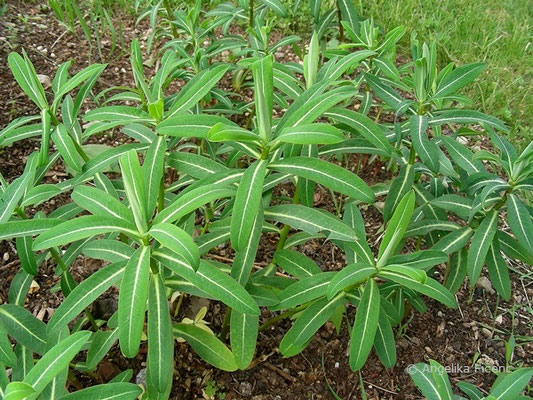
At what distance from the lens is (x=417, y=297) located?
2.04 metres

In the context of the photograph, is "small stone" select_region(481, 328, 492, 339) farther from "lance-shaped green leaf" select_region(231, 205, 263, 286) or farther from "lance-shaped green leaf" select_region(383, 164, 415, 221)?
"lance-shaped green leaf" select_region(231, 205, 263, 286)

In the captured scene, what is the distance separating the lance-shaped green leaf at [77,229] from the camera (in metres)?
1.31

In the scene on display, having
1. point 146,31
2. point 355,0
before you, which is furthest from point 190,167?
point 355,0

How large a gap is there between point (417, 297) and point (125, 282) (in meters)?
1.19

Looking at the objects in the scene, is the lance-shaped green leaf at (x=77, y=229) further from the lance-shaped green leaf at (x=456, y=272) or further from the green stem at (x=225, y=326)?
the lance-shaped green leaf at (x=456, y=272)

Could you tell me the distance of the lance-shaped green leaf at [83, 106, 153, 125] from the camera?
1679mm

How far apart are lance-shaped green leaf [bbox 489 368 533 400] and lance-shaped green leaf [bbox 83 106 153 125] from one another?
1.33 m

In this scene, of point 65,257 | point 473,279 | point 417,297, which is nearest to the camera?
point 473,279

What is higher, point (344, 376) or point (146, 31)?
point (146, 31)

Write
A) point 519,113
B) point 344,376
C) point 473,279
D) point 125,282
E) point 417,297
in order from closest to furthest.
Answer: point 125,282 → point 473,279 → point 417,297 → point 344,376 → point 519,113

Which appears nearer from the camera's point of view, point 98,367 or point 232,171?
point 232,171

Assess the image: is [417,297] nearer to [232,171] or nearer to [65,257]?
[232,171]

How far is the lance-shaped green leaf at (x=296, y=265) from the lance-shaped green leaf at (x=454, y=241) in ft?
1.42

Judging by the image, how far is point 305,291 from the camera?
5.51 ft
